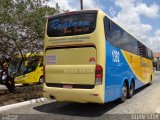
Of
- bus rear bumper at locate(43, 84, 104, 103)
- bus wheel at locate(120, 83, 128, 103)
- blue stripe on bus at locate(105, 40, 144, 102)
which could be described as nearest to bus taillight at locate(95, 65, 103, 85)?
bus rear bumper at locate(43, 84, 104, 103)

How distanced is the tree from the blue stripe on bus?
4055 mm

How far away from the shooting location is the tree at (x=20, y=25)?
42.2 feet

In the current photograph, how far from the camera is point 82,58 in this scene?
32.9 feet

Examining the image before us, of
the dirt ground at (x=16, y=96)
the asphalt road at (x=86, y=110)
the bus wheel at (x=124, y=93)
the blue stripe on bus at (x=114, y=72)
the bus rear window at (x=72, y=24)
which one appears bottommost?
the asphalt road at (x=86, y=110)

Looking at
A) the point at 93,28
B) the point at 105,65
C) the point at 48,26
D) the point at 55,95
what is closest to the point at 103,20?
the point at 93,28

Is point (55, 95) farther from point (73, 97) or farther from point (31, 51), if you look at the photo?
point (31, 51)

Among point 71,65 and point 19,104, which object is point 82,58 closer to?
point 71,65

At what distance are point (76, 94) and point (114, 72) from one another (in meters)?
1.75

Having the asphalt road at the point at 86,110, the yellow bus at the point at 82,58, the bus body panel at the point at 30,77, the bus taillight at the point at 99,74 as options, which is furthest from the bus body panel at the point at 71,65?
the bus body panel at the point at 30,77

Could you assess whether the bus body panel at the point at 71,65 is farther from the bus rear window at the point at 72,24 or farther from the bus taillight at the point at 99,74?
the bus rear window at the point at 72,24

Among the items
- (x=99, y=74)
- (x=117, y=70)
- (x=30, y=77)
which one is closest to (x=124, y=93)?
(x=117, y=70)

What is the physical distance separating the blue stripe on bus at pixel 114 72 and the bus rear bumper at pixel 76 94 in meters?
0.51

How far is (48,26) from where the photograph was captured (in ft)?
36.6

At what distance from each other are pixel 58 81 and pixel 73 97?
83 centimetres
